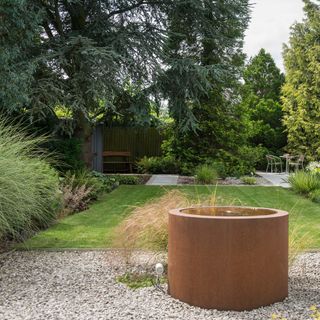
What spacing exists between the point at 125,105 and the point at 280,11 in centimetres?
478

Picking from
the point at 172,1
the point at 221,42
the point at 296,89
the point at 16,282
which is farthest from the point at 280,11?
the point at 16,282

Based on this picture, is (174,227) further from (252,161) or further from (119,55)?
(252,161)

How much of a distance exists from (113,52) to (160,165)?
6.15 meters

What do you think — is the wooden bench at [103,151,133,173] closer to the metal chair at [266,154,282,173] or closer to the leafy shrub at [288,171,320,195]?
the metal chair at [266,154,282,173]

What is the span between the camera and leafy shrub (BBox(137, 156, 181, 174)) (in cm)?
1650

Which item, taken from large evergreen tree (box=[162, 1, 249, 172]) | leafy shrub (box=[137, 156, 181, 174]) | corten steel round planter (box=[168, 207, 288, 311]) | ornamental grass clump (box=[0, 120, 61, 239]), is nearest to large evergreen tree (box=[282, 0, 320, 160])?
large evergreen tree (box=[162, 1, 249, 172])

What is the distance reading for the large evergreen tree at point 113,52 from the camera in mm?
11398

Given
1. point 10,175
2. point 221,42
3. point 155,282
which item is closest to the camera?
point 155,282

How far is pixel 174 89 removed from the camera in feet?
43.7

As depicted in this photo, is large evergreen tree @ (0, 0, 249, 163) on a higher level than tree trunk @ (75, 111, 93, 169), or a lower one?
higher

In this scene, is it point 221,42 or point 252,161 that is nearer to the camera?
point 221,42

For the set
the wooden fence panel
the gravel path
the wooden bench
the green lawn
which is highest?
the wooden fence panel

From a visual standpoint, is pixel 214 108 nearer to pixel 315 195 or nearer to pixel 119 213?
pixel 315 195

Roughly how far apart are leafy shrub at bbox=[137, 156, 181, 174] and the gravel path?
1125 cm
